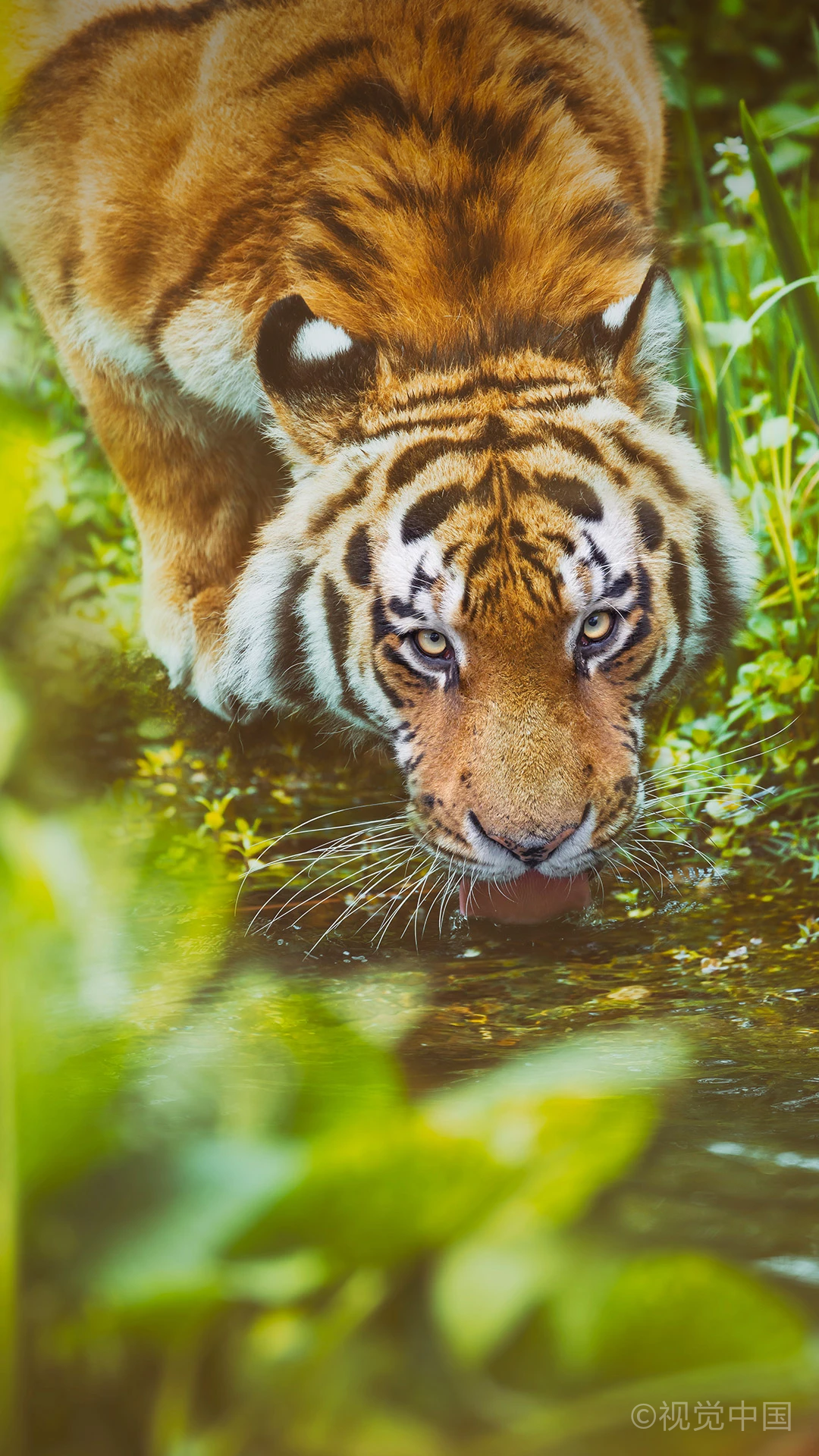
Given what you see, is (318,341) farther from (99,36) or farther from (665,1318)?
(665,1318)

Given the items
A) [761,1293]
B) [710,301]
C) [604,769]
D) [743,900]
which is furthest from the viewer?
[710,301]

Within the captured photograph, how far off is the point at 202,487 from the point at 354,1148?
85.1 inches

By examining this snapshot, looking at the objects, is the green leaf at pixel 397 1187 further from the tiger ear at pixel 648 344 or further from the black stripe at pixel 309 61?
the black stripe at pixel 309 61

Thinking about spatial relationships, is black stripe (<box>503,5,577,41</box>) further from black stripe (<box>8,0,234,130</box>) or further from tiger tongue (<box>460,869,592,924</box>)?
tiger tongue (<box>460,869,592,924</box>)

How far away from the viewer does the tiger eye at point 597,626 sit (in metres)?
1.99

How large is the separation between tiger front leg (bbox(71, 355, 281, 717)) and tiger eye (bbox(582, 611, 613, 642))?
70 cm

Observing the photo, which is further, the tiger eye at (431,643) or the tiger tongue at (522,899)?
the tiger tongue at (522,899)

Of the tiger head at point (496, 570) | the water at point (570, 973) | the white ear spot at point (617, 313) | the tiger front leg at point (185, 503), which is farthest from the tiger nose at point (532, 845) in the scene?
the white ear spot at point (617, 313)

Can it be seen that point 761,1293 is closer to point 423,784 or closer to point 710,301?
point 423,784

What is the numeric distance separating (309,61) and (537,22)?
0.45 m

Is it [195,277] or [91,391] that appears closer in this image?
[195,277]

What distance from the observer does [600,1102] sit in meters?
0.41

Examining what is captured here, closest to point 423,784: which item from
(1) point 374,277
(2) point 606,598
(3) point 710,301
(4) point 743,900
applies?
(2) point 606,598

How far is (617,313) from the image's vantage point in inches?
85.4
